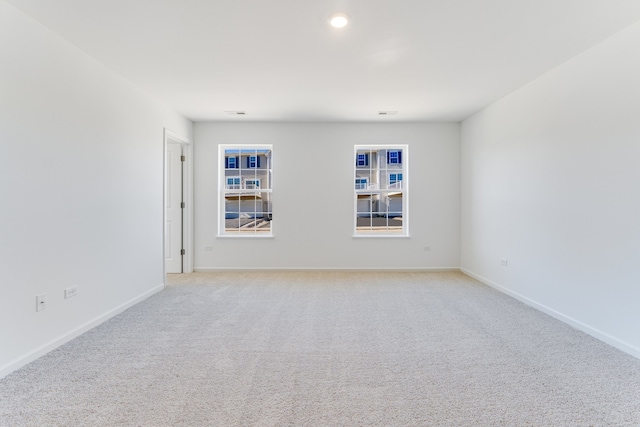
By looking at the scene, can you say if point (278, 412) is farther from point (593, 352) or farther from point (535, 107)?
point (535, 107)

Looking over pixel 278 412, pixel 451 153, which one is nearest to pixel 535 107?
pixel 451 153

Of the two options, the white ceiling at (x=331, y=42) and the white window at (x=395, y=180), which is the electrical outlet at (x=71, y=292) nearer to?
the white ceiling at (x=331, y=42)

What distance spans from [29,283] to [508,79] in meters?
4.78

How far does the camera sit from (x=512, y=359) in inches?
89.2

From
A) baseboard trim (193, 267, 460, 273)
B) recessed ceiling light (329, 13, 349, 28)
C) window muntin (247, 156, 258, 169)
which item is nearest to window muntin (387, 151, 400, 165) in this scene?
baseboard trim (193, 267, 460, 273)

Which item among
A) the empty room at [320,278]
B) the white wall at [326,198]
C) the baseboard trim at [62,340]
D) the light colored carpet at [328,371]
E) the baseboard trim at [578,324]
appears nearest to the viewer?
the light colored carpet at [328,371]

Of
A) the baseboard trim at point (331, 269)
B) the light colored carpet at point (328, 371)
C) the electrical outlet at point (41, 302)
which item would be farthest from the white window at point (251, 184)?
the electrical outlet at point (41, 302)

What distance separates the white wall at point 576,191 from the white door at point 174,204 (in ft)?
15.7

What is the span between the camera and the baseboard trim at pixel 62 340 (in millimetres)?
2102

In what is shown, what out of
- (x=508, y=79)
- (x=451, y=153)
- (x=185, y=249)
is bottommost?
(x=185, y=249)

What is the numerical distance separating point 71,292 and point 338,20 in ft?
10.2

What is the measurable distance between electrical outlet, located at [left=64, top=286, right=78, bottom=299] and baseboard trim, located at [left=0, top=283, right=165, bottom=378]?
30 cm

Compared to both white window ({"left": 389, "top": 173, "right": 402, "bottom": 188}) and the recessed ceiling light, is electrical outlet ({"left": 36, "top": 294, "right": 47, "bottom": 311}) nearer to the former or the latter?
the recessed ceiling light

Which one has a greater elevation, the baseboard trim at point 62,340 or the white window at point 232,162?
the white window at point 232,162
